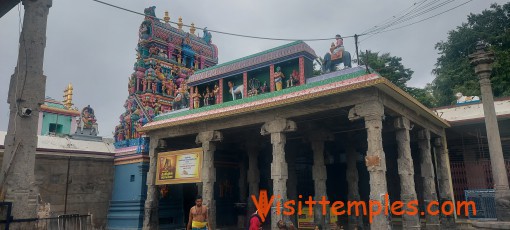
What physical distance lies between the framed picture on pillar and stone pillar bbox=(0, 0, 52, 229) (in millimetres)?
7872

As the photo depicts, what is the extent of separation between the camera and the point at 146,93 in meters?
24.5

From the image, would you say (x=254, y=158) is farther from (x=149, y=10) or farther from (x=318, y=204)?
(x=149, y=10)

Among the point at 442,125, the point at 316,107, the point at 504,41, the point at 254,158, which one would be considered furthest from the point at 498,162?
the point at 504,41

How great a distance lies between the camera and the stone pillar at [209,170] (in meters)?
15.4

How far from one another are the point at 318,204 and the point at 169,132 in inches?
305

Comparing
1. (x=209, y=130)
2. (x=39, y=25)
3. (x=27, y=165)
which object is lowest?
(x=27, y=165)

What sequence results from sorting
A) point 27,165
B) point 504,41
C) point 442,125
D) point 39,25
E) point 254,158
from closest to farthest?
point 27,165 < point 39,25 < point 442,125 < point 254,158 < point 504,41

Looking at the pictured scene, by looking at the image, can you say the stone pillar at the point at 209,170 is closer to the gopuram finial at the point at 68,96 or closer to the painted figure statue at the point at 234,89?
the painted figure statue at the point at 234,89

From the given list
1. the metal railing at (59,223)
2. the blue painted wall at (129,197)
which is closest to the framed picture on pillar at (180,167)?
the blue painted wall at (129,197)

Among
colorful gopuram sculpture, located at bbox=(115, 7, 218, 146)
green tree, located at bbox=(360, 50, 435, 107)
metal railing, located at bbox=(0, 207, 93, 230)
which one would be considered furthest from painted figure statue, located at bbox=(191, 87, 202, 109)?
green tree, located at bbox=(360, 50, 435, 107)

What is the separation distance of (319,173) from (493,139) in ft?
22.0

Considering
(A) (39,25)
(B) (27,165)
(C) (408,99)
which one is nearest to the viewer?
(B) (27,165)

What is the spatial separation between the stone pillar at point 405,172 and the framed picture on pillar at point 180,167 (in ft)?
26.6

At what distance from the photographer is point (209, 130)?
1609 cm
